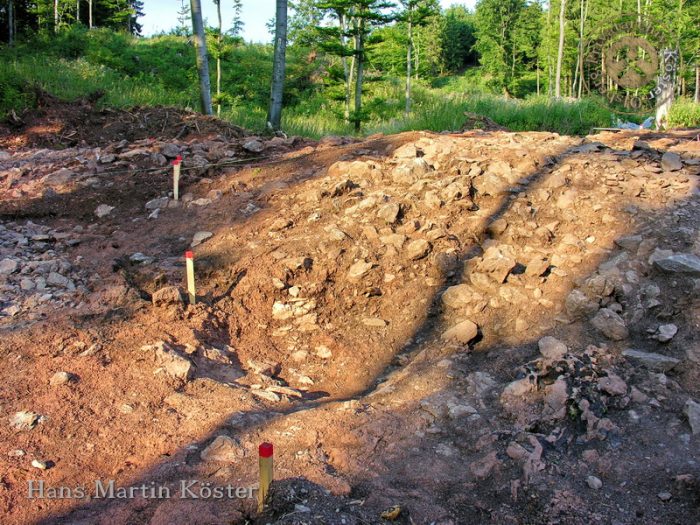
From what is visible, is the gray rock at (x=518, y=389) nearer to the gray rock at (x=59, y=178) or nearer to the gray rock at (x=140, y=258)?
the gray rock at (x=140, y=258)

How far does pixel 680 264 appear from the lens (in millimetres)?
3795

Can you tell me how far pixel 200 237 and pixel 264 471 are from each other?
3281mm

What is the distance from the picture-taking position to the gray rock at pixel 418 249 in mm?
4625

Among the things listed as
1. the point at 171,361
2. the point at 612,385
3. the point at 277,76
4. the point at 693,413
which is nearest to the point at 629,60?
the point at 277,76

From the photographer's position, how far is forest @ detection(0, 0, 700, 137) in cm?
1141

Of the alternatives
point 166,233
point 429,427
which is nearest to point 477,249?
point 429,427

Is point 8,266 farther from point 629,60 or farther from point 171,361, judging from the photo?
point 629,60

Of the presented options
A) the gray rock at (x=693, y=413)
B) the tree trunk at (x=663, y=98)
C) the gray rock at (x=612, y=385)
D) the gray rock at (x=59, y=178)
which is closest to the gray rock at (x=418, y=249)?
the gray rock at (x=612, y=385)

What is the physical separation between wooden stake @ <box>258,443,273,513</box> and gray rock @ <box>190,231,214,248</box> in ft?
10.4

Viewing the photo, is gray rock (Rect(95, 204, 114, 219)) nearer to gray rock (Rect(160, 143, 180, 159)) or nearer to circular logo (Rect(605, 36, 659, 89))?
gray rock (Rect(160, 143, 180, 159))

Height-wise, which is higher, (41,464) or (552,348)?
(552,348)

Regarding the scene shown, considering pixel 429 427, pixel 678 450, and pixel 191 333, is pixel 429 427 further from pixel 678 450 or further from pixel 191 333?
pixel 191 333

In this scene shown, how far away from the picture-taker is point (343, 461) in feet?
9.21

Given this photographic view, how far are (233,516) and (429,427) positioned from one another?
1224 millimetres
